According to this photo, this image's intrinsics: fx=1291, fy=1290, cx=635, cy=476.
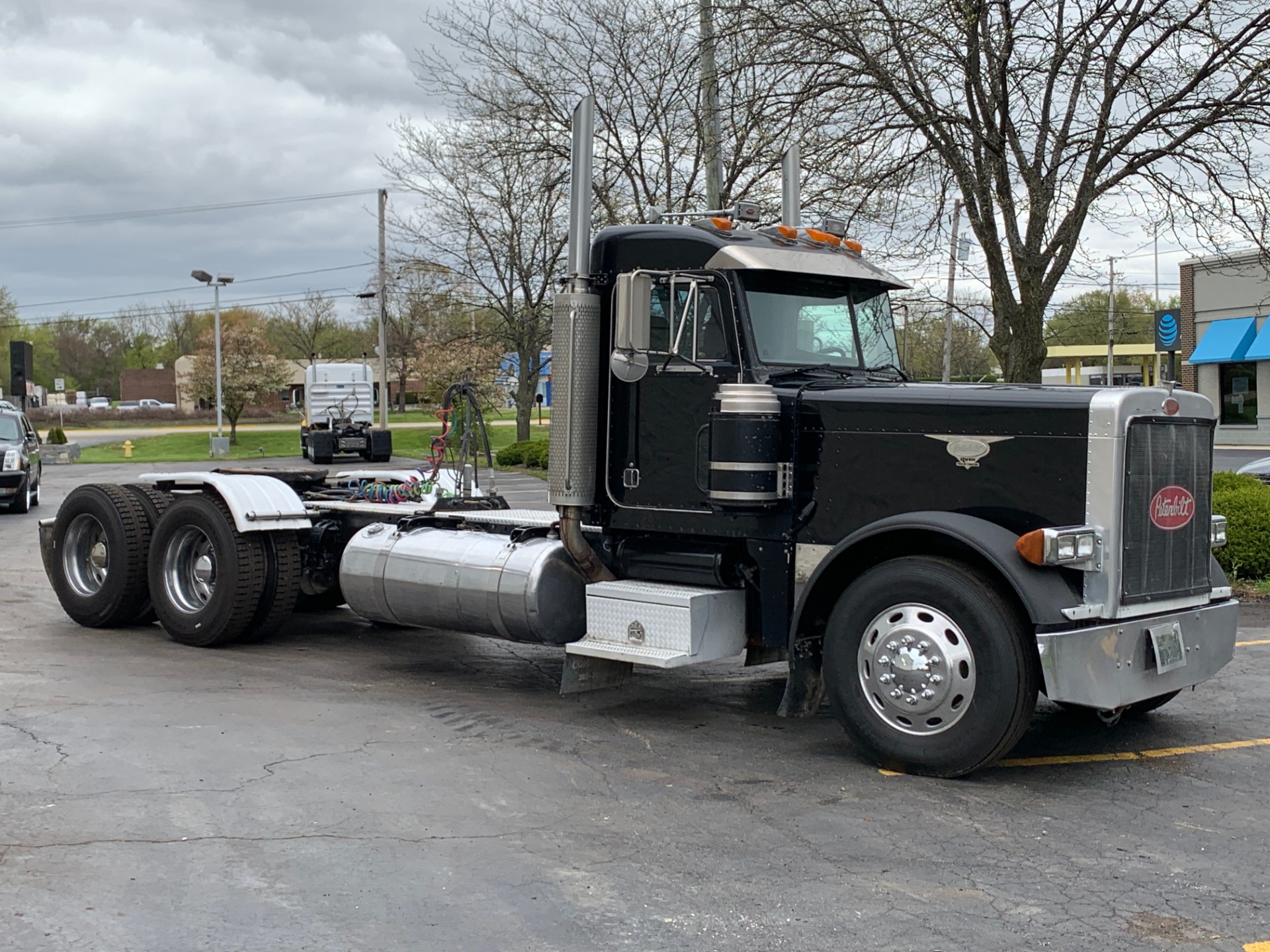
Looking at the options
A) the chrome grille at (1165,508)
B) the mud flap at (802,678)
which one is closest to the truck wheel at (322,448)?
the mud flap at (802,678)

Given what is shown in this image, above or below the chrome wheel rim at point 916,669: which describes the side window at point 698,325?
above

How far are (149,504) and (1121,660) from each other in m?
7.72

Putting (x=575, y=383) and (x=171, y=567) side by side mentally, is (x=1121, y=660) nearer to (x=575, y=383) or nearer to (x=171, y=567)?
(x=575, y=383)

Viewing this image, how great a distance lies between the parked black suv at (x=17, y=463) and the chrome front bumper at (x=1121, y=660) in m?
20.6

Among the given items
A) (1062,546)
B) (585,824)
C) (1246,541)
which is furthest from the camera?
(1246,541)

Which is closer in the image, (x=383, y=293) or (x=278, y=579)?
(x=278, y=579)

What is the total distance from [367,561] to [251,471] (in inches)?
90.2

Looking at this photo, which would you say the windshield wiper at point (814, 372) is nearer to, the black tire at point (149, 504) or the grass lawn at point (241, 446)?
the black tire at point (149, 504)

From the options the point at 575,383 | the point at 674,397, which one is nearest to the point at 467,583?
the point at 575,383

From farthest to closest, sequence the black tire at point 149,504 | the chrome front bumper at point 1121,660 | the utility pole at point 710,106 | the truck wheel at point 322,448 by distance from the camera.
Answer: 1. the truck wheel at point 322,448
2. the utility pole at point 710,106
3. the black tire at point 149,504
4. the chrome front bumper at point 1121,660

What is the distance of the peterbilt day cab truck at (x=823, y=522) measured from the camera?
6.09m

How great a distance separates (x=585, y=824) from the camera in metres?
5.57

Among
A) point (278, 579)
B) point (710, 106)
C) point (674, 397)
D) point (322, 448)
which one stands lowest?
point (278, 579)

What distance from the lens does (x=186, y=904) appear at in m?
4.57
